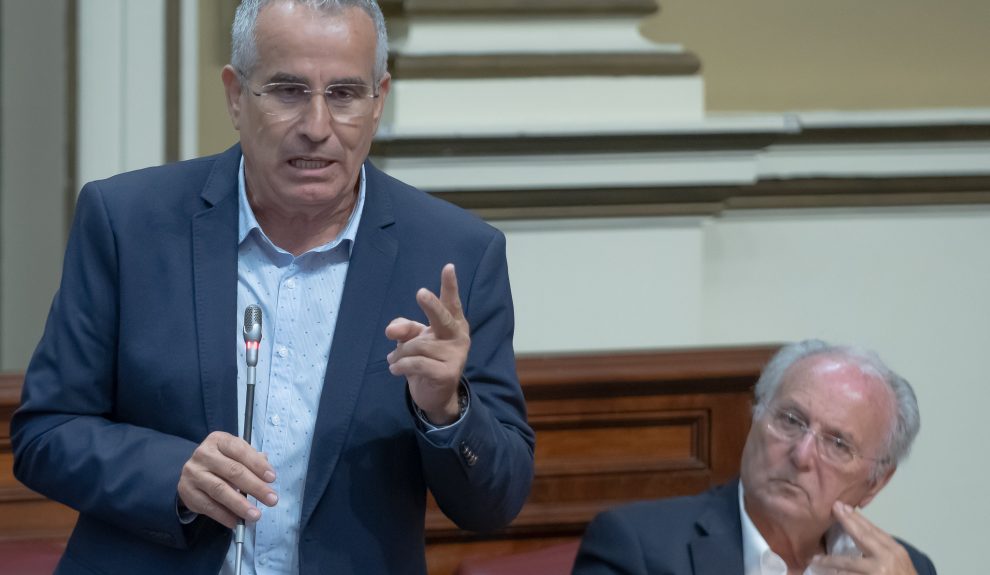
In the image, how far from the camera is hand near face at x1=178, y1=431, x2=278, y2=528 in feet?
5.53

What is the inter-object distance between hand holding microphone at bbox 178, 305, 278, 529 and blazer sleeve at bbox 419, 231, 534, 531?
203 mm

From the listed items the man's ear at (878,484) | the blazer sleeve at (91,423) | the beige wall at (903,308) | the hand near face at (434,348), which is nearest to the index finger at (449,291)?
the hand near face at (434,348)

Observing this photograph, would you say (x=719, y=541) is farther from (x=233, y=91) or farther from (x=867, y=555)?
(x=233, y=91)

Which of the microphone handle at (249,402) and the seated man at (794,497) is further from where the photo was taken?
the seated man at (794,497)

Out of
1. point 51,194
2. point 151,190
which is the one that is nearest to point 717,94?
point 51,194

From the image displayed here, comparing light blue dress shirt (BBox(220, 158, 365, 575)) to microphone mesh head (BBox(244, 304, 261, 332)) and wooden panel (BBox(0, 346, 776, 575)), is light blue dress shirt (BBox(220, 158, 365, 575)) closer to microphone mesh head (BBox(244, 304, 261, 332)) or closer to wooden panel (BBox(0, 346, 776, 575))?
microphone mesh head (BBox(244, 304, 261, 332))

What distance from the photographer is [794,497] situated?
93.3 inches

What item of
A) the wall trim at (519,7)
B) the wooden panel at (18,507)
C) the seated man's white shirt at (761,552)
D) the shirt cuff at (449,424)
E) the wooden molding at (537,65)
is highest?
the wall trim at (519,7)

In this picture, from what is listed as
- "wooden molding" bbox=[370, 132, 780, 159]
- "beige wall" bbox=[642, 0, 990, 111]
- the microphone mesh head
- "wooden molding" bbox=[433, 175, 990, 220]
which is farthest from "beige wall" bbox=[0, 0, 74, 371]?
the microphone mesh head

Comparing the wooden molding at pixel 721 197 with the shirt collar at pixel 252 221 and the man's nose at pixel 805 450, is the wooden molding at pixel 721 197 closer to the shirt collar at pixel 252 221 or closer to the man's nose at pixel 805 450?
the man's nose at pixel 805 450

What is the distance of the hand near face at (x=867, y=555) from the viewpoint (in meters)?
2.25

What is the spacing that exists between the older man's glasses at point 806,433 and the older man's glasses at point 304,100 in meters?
0.92

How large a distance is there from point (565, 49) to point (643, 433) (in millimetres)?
977

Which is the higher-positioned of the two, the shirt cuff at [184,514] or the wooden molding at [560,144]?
the wooden molding at [560,144]
